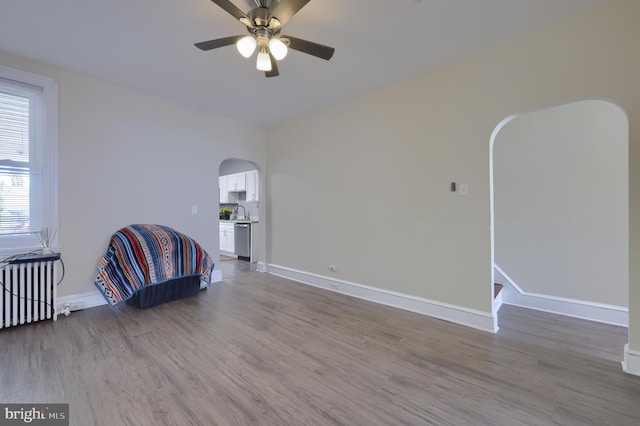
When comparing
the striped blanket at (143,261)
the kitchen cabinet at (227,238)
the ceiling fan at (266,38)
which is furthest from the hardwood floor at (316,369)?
the kitchen cabinet at (227,238)

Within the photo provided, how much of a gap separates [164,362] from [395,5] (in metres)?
3.36

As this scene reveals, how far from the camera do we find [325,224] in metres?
4.21

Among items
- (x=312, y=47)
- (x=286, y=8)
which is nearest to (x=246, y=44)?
(x=286, y=8)

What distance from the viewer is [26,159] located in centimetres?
293

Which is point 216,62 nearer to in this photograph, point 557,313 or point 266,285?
point 266,285

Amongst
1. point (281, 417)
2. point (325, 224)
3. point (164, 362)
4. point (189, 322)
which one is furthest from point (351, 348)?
point (325, 224)

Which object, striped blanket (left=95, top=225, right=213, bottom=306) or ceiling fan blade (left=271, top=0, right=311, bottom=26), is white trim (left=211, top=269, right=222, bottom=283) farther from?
ceiling fan blade (left=271, top=0, right=311, bottom=26)

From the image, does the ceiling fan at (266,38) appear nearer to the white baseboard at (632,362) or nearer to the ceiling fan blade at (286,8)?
the ceiling fan blade at (286,8)

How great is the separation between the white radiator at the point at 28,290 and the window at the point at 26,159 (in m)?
0.30

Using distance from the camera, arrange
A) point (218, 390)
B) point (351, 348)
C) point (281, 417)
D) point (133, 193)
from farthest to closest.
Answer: point (133, 193) < point (351, 348) < point (218, 390) < point (281, 417)

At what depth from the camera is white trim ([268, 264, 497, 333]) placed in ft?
9.05

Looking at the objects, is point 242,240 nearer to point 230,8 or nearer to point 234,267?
point 234,267

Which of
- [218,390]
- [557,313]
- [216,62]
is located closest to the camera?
[218,390]

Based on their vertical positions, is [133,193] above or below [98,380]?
above
